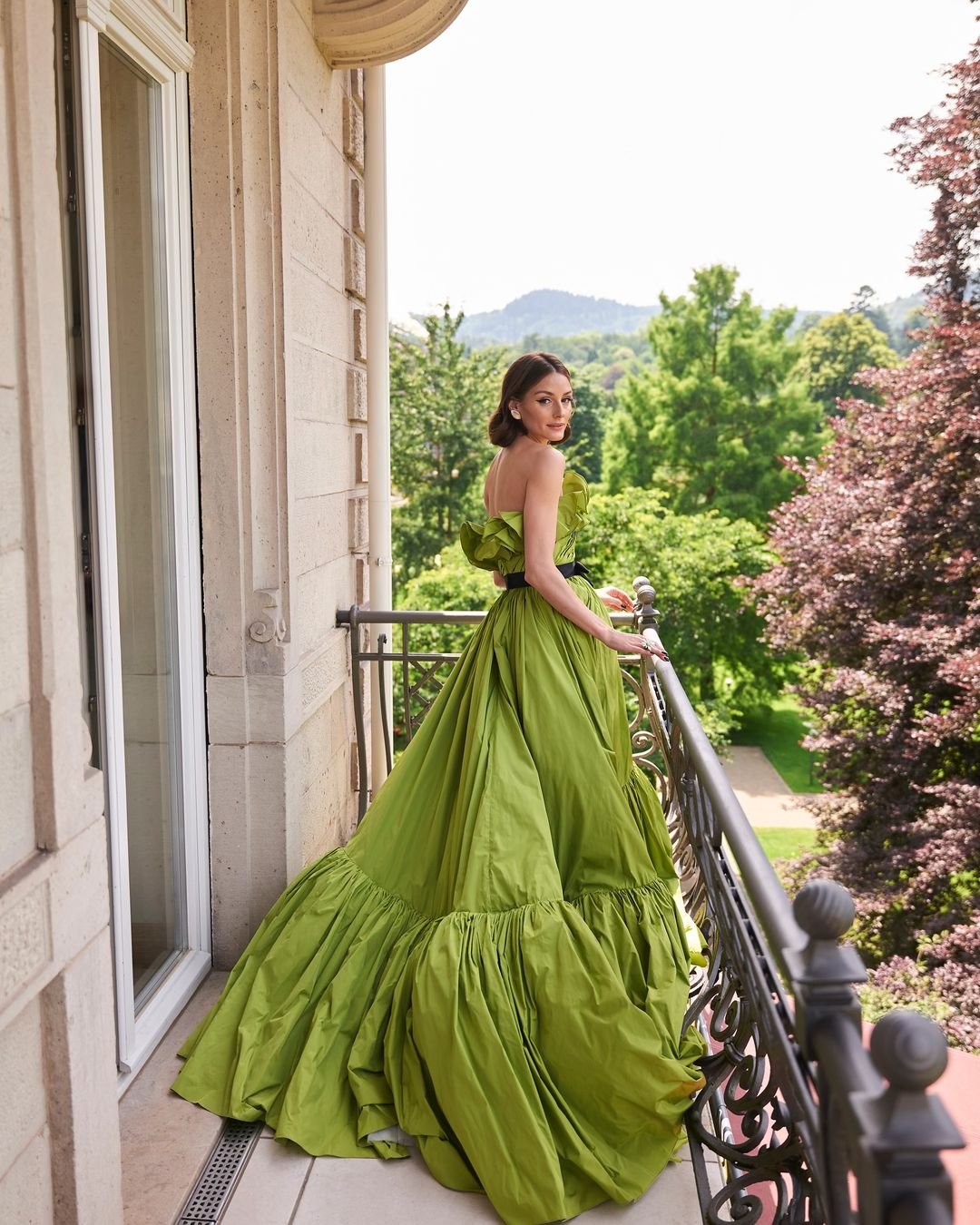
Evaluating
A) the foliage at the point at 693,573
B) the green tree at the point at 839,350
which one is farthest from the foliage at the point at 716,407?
the green tree at the point at 839,350

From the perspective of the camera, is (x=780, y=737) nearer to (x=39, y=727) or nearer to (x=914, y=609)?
(x=914, y=609)

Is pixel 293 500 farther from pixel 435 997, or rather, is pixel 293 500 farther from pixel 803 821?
pixel 803 821

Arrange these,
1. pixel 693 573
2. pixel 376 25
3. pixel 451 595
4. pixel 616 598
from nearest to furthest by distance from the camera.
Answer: pixel 376 25 < pixel 616 598 < pixel 693 573 < pixel 451 595

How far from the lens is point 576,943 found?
7.71 feet

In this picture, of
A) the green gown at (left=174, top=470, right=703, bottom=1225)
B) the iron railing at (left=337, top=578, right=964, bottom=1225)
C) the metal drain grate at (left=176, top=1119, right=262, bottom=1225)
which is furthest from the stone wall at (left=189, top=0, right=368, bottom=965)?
the iron railing at (left=337, top=578, right=964, bottom=1225)

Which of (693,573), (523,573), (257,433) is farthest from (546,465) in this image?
(693,573)

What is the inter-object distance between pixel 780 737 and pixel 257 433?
1908cm

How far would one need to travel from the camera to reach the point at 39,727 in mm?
1532

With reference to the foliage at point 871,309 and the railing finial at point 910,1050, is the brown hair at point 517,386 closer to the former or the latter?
the railing finial at point 910,1050

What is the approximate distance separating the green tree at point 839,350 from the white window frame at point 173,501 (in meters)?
34.5

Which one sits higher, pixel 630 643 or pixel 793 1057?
pixel 630 643

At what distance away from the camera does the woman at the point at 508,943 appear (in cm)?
219

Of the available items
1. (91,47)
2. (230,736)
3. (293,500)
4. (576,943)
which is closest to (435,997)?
(576,943)

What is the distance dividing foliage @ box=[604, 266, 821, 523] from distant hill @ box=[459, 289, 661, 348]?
110 ft
